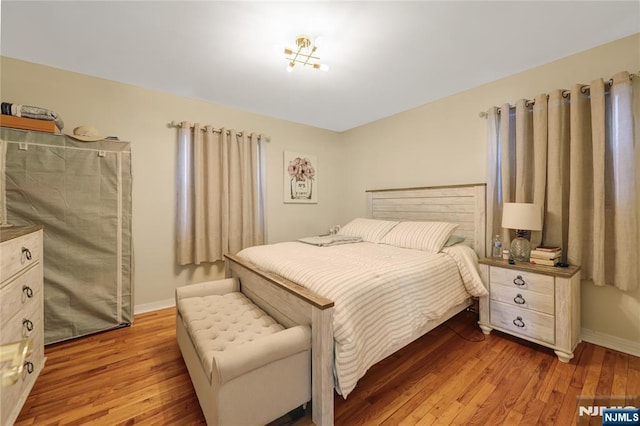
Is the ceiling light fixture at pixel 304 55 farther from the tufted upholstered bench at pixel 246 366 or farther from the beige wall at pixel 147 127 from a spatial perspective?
the tufted upholstered bench at pixel 246 366

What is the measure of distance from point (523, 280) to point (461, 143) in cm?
153

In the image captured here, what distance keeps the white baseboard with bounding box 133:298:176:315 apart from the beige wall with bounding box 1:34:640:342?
4cm

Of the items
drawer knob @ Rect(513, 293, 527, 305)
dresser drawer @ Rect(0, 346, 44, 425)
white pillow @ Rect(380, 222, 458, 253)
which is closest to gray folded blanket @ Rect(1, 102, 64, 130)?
dresser drawer @ Rect(0, 346, 44, 425)

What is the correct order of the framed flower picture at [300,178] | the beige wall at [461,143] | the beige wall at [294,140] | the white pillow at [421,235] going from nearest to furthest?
1. the beige wall at [461,143]
2. the beige wall at [294,140]
3. the white pillow at [421,235]
4. the framed flower picture at [300,178]

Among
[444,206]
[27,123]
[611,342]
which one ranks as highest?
[27,123]

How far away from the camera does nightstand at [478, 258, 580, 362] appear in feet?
6.34

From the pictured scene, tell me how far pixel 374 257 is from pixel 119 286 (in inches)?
90.2

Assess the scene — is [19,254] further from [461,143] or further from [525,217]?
[461,143]

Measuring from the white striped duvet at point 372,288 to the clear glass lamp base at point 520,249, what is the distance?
1.01ft

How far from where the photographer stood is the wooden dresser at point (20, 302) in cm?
131

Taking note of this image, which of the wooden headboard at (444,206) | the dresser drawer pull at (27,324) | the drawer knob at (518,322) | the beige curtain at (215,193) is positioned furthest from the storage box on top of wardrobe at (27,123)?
the drawer knob at (518,322)

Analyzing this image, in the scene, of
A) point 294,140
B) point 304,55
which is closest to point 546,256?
point 304,55

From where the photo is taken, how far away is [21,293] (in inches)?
59.0

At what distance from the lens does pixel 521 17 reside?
5.92 feet
